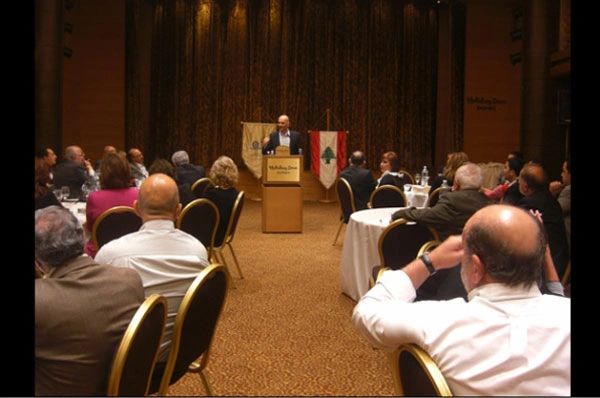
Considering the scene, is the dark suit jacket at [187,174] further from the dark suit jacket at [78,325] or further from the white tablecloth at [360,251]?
the dark suit jacket at [78,325]

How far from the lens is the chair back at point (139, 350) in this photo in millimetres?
1799

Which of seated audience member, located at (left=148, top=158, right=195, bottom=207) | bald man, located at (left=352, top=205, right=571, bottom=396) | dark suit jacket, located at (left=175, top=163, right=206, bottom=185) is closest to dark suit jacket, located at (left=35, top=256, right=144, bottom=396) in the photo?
bald man, located at (left=352, top=205, right=571, bottom=396)

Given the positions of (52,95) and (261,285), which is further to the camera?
(52,95)

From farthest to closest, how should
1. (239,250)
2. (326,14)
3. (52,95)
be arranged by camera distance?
(326,14) → (52,95) → (239,250)

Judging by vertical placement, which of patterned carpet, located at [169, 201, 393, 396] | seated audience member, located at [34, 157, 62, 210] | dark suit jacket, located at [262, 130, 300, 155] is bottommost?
patterned carpet, located at [169, 201, 393, 396]

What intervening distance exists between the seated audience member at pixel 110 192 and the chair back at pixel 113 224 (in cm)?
16

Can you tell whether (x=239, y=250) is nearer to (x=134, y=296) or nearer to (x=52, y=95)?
(x=52, y=95)

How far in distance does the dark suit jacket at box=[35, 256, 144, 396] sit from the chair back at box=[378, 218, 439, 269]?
2.59 m

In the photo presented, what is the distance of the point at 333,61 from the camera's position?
46.4ft

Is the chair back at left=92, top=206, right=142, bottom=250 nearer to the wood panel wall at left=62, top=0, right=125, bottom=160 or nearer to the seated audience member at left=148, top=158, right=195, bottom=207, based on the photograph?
the seated audience member at left=148, top=158, right=195, bottom=207

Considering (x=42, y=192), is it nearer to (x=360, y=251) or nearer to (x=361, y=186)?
(x=360, y=251)

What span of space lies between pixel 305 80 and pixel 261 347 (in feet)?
34.6

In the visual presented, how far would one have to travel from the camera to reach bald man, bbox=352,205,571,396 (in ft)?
4.97
